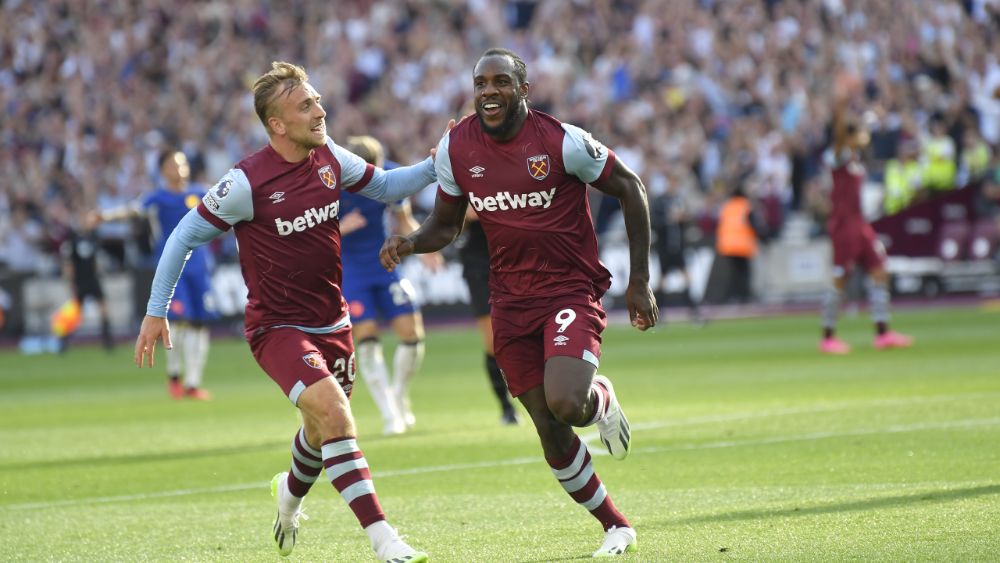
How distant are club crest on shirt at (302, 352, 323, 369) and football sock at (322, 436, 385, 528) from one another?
0.40 m

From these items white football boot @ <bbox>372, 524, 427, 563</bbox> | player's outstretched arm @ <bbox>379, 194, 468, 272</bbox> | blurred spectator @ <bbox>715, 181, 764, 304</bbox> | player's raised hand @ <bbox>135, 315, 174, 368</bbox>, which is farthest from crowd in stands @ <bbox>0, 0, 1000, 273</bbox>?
white football boot @ <bbox>372, 524, 427, 563</bbox>

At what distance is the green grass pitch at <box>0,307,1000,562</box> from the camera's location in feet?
24.2

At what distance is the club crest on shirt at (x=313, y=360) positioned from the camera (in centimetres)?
724

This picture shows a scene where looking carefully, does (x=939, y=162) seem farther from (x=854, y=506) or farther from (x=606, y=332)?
(x=854, y=506)

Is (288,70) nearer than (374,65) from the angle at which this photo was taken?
Yes

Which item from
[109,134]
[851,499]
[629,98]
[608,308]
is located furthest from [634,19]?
[851,499]

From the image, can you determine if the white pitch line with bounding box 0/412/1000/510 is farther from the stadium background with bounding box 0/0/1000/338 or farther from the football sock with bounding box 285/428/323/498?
the stadium background with bounding box 0/0/1000/338

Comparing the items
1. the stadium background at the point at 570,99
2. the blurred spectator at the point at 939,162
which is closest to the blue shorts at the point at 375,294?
the stadium background at the point at 570,99

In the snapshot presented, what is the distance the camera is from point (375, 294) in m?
12.8

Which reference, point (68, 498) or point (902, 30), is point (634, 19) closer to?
point (902, 30)

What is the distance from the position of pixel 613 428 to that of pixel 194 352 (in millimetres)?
10182

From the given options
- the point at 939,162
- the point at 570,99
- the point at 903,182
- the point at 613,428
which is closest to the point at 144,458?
the point at 613,428

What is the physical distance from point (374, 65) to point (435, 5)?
2.31m

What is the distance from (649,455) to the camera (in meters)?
10.6
